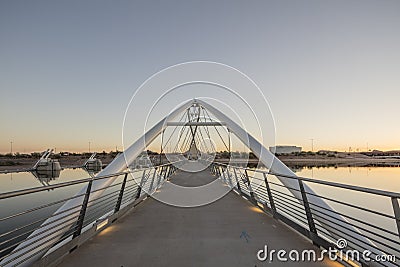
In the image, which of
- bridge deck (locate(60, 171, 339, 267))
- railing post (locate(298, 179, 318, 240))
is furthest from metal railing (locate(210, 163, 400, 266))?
bridge deck (locate(60, 171, 339, 267))

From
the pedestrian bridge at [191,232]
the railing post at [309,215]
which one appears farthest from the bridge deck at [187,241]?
the railing post at [309,215]

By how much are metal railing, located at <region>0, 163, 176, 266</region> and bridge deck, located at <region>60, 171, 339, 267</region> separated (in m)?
0.29

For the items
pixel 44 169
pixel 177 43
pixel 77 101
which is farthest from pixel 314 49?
pixel 44 169

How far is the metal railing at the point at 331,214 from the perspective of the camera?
2555 mm

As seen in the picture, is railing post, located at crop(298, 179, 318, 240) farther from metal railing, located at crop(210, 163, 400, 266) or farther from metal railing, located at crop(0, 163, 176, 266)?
metal railing, located at crop(0, 163, 176, 266)

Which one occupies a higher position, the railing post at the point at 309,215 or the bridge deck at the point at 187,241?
the railing post at the point at 309,215

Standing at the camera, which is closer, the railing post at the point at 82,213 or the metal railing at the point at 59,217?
the metal railing at the point at 59,217

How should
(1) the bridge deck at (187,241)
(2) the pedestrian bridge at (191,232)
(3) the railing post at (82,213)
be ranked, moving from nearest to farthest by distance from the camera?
(2) the pedestrian bridge at (191,232), (1) the bridge deck at (187,241), (3) the railing post at (82,213)

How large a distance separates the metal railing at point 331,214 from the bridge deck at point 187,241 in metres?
0.23

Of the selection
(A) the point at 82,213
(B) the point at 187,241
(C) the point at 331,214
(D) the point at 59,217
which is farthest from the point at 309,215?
(D) the point at 59,217

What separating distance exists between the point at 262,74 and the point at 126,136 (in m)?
9.65

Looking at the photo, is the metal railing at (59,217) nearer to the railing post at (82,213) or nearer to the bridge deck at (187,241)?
the railing post at (82,213)

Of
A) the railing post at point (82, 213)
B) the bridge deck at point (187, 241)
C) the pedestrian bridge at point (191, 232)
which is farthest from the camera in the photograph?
the railing post at point (82, 213)

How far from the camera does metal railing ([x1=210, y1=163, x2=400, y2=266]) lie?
8.38ft
